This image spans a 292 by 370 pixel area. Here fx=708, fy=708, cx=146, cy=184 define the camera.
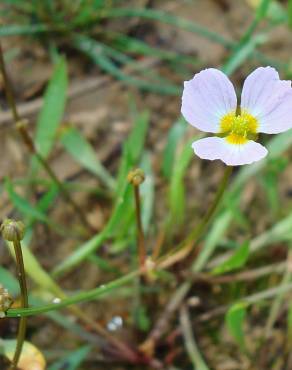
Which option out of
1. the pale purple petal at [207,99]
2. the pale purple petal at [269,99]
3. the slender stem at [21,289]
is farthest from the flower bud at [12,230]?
the pale purple petal at [269,99]

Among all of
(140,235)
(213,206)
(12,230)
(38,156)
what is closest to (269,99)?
(213,206)

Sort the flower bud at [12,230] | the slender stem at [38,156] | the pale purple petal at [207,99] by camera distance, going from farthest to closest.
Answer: the slender stem at [38,156], the pale purple petal at [207,99], the flower bud at [12,230]

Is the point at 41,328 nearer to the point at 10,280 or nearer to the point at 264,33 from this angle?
the point at 10,280

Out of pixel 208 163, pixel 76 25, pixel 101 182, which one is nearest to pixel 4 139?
pixel 101 182

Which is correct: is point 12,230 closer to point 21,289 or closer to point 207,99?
point 21,289

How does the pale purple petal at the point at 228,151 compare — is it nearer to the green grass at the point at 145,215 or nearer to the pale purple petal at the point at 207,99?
the pale purple petal at the point at 207,99

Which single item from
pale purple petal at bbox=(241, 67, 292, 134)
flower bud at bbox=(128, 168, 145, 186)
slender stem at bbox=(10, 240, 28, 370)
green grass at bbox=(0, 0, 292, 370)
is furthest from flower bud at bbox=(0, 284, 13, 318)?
pale purple petal at bbox=(241, 67, 292, 134)
